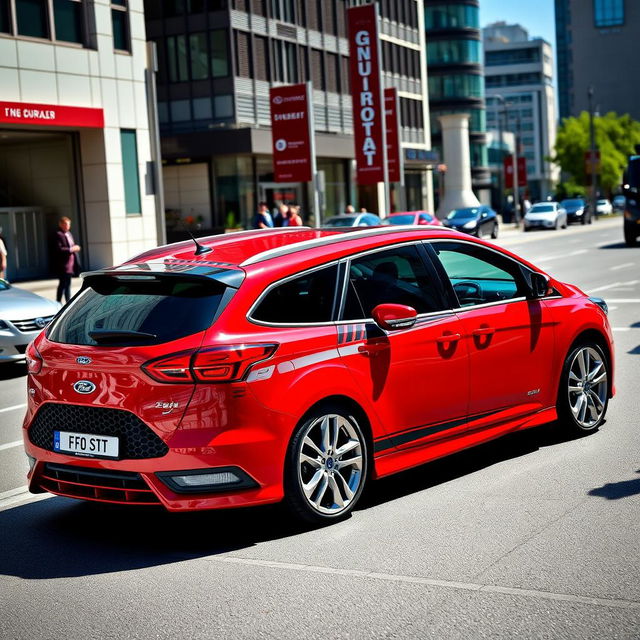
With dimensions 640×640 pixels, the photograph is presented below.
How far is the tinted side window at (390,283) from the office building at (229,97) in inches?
1693

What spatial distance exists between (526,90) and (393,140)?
116513mm

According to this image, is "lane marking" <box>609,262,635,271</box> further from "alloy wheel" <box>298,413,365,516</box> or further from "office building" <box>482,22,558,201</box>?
"office building" <box>482,22,558,201</box>

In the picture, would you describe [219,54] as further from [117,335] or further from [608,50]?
[608,50]

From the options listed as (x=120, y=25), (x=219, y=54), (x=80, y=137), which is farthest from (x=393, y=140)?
(x=80, y=137)

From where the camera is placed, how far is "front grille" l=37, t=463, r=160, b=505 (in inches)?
220

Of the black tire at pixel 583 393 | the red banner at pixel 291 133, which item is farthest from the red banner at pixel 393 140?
the black tire at pixel 583 393

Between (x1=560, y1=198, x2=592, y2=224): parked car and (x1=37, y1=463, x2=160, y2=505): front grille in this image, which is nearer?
(x1=37, y1=463, x2=160, y2=505): front grille

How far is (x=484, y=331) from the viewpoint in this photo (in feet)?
22.6

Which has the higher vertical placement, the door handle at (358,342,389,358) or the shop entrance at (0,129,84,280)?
the shop entrance at (0,129,84,280)

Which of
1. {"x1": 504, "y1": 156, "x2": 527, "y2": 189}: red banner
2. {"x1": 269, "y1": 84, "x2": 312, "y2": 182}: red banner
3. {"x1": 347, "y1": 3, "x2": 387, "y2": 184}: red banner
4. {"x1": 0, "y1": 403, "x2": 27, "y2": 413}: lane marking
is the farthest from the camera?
{"x1": 504, "y1": 156, "x2": 527, "y2": 189}: red banner

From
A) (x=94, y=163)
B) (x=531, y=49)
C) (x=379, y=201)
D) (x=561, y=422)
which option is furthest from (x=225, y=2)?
(x=531, y=49)

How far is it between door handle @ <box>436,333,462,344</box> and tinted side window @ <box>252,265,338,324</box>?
0.77m

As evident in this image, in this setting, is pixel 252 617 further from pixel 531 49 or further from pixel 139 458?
pixel 531 49

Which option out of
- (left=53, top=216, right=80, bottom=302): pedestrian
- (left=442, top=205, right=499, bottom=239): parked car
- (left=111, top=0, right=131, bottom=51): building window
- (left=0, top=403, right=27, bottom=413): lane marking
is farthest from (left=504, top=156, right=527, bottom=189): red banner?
(left=0, top=403, right=27, bottom=413): lane marking
